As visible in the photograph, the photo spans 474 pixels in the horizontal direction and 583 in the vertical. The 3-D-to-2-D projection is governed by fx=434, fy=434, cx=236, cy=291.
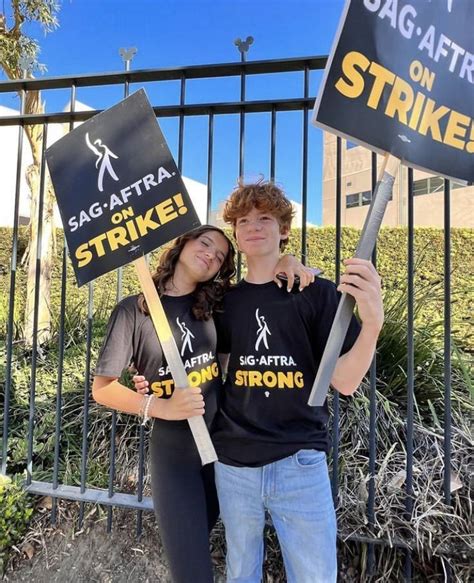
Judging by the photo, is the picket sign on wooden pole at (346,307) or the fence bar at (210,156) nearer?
the picket sign on wooden pole at (346,307)

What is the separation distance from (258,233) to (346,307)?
454mm

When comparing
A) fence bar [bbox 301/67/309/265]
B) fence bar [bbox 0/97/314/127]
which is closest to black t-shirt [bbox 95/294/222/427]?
fence bar [bbox 301/67/309/265]

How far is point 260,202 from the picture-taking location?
5.28 ft

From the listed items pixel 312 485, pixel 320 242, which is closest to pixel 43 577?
pixel 312 485

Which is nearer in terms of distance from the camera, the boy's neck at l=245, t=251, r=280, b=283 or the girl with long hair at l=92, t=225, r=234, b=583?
the girl with long hair at l=92, t=225, r=234, b=583

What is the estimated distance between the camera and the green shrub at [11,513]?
7.47 ft

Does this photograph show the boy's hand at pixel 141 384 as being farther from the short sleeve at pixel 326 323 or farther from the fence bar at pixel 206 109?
the fence bar at pixel 206 109

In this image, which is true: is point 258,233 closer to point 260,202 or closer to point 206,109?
point 260,202

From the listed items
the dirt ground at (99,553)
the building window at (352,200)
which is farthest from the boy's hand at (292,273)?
the building window at (352,200)

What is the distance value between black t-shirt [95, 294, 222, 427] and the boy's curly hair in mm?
400

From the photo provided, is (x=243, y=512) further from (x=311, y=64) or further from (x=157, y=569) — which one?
(x=311, y=64)

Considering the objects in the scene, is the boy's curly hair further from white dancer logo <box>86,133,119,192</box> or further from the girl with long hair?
white dancer logo <box>86,133,119,192</box>

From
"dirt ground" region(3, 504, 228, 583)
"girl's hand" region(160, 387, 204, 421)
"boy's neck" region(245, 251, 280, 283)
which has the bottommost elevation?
"dirt ground" region(3, 504, 228, 583)

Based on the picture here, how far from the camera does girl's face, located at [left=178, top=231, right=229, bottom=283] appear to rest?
1.70m
